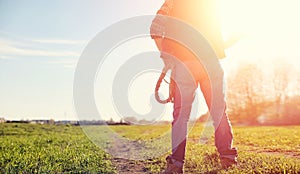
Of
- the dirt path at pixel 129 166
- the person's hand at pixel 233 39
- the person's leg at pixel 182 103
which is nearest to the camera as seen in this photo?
the person's leg at pixel 182 103

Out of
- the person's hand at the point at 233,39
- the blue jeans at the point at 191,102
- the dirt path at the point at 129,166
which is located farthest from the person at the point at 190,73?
the dirt path at the point at 129,166

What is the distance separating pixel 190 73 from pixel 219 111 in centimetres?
63

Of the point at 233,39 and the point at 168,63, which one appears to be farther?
the point at 233,39

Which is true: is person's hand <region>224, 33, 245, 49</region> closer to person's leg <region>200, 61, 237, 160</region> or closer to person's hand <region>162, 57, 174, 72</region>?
person's leg <region>200, 61, 237, 160</region>

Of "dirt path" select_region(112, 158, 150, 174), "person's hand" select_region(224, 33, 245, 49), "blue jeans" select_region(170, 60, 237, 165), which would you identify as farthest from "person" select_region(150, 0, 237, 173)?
"dirt path" select_region(112, 158, 150, 174)

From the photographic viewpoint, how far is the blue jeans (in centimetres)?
575

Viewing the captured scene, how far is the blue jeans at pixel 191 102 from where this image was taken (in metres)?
5.75

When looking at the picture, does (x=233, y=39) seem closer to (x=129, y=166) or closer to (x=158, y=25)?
(x=158, y=25)

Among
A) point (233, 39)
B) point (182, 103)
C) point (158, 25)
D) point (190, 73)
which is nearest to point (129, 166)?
point (182, 103)

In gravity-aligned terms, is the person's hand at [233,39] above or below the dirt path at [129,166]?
above

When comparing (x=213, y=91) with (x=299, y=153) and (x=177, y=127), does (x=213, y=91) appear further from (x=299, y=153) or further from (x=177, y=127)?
(x=299, y=153)

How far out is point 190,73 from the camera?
5.80 meters

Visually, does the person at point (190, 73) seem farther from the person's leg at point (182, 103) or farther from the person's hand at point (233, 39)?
the person's hand at point (233, 39)

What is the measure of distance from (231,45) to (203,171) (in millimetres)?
1806
